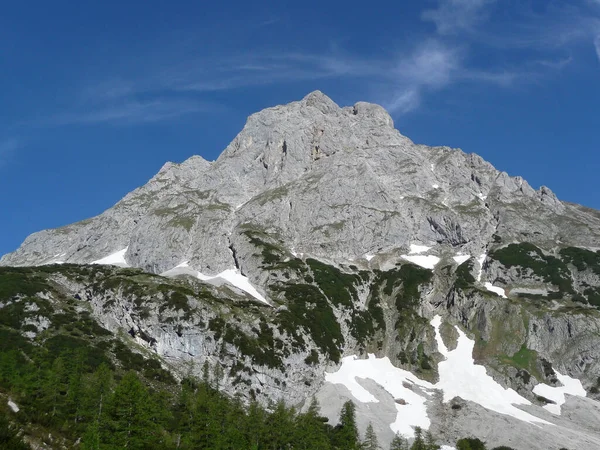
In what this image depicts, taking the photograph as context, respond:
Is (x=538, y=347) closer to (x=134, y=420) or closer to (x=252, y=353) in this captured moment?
(x=252, y=353)

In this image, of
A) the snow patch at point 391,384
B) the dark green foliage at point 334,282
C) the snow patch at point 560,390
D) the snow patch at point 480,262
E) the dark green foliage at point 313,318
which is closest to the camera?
the snow patch at point 391,384

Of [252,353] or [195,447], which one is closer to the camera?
[195,447]

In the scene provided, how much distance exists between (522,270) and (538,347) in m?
42.2

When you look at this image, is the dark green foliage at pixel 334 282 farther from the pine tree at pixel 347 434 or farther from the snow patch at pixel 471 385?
the pine tree at pixel 347 434

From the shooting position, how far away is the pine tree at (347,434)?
255ft

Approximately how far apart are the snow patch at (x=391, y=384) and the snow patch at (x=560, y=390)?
25.9 meters

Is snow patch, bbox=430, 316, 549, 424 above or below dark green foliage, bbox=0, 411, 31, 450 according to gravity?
above

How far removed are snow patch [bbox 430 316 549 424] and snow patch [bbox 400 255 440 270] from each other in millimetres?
46042

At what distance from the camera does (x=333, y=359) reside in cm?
Answer: 12694

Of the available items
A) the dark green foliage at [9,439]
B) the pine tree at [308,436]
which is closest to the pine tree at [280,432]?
the pine tree at [308,436]

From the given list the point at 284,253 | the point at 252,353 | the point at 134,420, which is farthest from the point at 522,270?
the point at 134,420

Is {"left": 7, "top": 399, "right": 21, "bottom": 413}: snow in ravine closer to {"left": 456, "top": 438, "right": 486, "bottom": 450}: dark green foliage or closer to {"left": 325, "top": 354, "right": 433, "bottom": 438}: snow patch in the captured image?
{"left": 456, "top": 438, "right": 486, "bottom": 450}: dark green foliage

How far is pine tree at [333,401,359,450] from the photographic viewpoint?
77812 millimetres

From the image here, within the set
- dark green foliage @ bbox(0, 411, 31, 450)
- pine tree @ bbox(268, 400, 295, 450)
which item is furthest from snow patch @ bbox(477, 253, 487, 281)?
dark green foliage @ bbox(0, 411, 31, 450)
